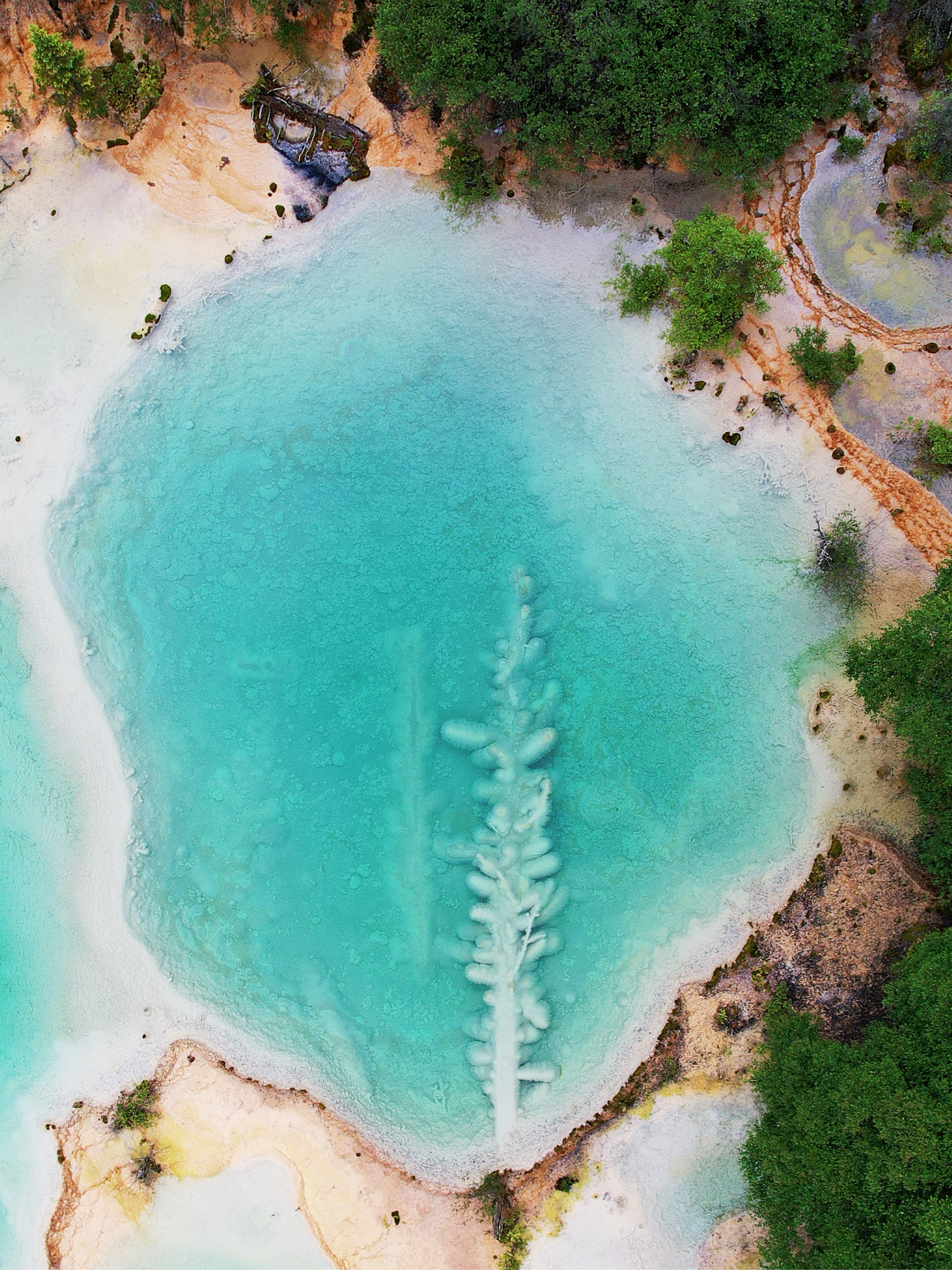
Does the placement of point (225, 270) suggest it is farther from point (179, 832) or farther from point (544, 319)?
point (179, 832)

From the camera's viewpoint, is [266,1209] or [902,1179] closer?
[902,1179]

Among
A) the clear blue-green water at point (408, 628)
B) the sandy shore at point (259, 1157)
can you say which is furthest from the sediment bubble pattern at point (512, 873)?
the sandy shore at point (259, 1157)

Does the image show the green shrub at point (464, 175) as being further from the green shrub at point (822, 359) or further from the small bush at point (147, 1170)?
the small bush at point (147, 1170)

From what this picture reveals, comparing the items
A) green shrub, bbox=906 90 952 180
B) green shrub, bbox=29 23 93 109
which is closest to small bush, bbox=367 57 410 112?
green shrub, bbox=29 23 93 109

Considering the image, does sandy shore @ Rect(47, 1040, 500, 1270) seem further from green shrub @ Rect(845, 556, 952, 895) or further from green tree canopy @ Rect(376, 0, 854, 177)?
green tree canopy @ Rect(376, 0, 854, 177)

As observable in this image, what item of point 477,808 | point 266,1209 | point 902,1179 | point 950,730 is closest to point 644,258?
point 950,730

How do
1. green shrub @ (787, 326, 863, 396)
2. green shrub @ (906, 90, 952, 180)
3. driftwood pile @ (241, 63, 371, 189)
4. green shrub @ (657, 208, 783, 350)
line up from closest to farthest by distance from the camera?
green shrub @ (657, 208, 783, 350)
green shrub @ (906, 90, 952, 180)
green shrub @ (787, 326, 863, 396)
driftwood pile @ (241, 63, 371, 189)
